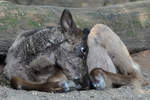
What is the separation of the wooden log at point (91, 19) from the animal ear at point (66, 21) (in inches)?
46.5

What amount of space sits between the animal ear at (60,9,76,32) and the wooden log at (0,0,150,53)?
1182 mm

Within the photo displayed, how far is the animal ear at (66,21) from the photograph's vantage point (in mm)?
5113

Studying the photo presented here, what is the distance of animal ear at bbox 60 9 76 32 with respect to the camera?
16.8ft

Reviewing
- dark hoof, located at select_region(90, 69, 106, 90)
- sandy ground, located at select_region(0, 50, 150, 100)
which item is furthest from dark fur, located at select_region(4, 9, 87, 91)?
sandy ground, located at select_region(0, 50, 150, 100)

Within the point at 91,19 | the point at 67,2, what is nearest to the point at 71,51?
the point at 91,19

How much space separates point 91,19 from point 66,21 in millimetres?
1603

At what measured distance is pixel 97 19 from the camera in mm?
6723

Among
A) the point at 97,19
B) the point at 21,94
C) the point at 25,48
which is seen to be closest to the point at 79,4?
the point at 97,19

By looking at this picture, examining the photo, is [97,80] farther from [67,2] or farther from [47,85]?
[67,2]

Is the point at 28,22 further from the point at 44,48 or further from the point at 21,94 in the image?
the point at 21,94

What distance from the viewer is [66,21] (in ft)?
16.9

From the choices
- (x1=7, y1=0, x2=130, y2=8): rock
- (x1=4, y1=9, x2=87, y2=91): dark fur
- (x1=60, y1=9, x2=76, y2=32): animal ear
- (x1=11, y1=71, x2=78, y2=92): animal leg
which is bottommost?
(x1=11, y1=71, x2=78, y2=92): animal leg

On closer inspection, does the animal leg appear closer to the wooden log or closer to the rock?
the wooden log

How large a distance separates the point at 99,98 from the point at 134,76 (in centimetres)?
107
